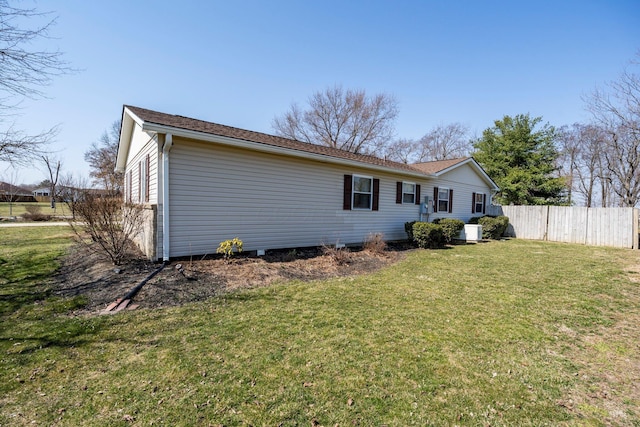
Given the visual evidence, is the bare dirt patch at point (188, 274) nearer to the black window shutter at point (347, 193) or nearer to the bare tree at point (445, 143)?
the black window shutter at point (347, 193)

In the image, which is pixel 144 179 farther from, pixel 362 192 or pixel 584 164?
pixel 584 164

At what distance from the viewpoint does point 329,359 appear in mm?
2893

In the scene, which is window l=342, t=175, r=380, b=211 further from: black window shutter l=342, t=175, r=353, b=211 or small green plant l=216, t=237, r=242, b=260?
small green plant l=216, t=237, r=242, b=260

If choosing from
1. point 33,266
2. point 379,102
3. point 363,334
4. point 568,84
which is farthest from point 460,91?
point 33,266

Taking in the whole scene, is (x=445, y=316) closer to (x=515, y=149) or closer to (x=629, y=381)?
(x=629, y=381)

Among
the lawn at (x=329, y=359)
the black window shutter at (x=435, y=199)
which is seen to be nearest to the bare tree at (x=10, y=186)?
the lawn at (x=329, y=359)

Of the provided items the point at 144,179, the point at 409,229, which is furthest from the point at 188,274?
the point at 409,229

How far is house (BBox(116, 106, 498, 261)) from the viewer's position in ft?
21.4

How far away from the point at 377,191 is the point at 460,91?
9033 mm

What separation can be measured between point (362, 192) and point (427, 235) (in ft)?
9.43

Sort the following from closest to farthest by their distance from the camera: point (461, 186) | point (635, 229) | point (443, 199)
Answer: point (635, 229)
point (443, 199)
point (461, 186)

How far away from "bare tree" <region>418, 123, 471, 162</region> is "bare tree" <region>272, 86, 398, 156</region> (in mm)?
6561

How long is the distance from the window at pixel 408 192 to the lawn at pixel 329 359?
7277mm

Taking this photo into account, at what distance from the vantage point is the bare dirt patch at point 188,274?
461 centimetres
